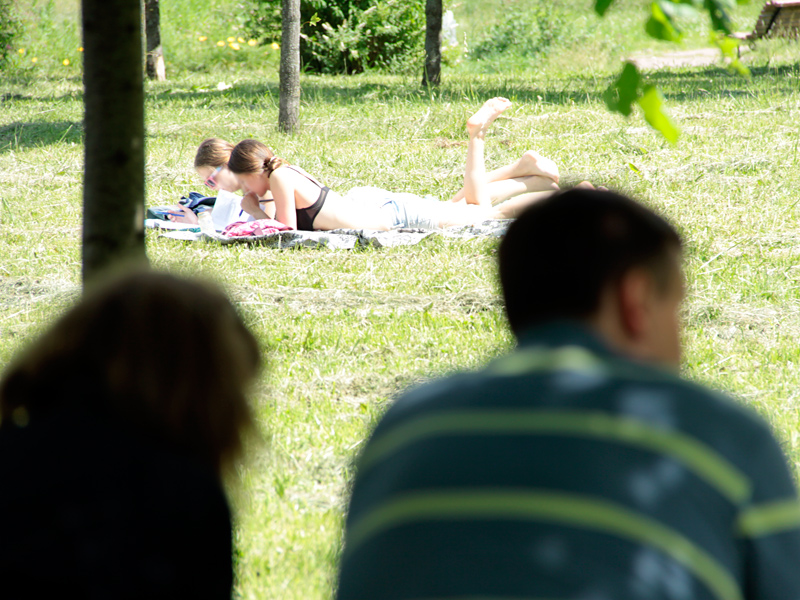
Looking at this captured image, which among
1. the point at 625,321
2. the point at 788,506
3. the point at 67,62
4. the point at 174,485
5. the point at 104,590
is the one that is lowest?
the point at 67,62

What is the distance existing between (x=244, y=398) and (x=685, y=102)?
10.1 m

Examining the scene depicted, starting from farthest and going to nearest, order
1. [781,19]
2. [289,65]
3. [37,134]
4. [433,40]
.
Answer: [781,19] → [433,40] → [37,134] → [289,65]

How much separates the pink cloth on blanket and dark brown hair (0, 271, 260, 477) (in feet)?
15.7

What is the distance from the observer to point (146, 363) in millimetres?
1460

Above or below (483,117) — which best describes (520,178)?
below

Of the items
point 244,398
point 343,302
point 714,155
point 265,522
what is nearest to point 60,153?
point 343,302

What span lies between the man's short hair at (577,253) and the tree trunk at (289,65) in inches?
358

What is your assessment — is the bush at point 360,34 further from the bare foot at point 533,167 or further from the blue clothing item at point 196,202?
the bare foot at point 533,167

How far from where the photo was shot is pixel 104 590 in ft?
4.62

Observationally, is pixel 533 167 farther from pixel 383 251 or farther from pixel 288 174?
pixel 288 174

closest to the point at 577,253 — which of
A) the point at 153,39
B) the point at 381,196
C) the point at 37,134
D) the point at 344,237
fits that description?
the point at 344,237

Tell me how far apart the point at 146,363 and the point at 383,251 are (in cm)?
460

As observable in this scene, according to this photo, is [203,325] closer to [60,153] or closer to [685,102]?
[60,153]

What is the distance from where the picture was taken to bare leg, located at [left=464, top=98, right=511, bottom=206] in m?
6.65
